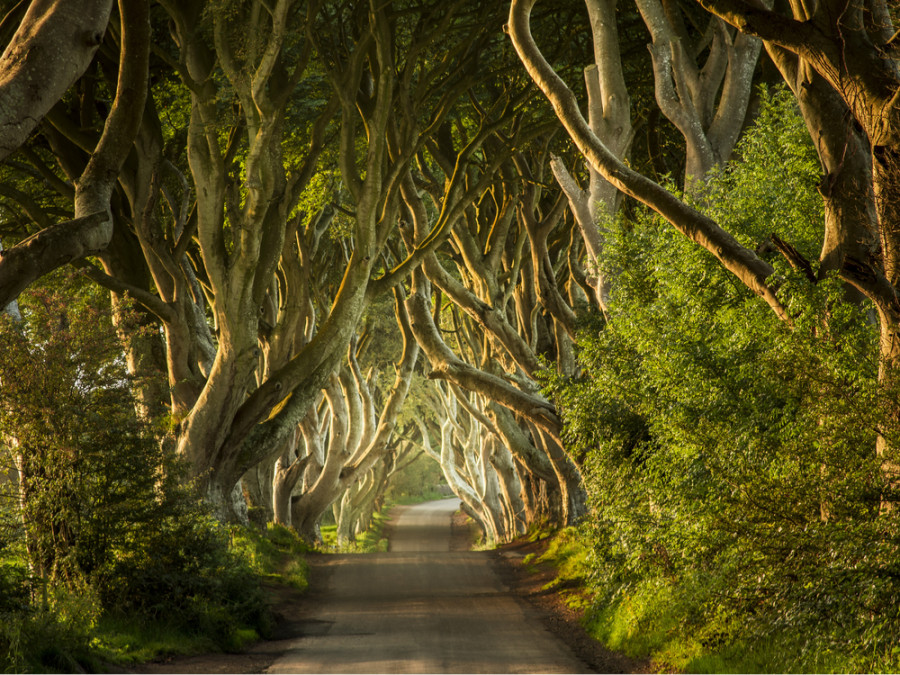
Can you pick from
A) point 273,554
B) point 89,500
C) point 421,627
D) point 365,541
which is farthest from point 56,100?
point 365,541

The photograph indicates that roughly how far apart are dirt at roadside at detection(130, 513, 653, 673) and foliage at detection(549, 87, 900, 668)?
0.56 meters

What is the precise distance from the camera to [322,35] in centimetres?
1546

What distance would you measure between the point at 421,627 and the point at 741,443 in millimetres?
5836

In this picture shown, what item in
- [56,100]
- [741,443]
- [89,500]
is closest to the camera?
[56,100]

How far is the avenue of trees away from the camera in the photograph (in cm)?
625

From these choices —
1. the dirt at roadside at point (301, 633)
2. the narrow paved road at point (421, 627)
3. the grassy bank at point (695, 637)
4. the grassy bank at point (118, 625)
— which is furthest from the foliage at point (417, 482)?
the grassy bank at point (695, 637)

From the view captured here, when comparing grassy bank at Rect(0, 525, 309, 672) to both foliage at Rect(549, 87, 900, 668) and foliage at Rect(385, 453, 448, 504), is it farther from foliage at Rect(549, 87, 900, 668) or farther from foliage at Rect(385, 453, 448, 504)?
foliage at Rect(385, 453, 448, 504)

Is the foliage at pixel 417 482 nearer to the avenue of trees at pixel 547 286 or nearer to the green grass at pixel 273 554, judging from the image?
the green grass at pixel 273 554

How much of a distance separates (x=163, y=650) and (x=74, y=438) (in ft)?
8.14

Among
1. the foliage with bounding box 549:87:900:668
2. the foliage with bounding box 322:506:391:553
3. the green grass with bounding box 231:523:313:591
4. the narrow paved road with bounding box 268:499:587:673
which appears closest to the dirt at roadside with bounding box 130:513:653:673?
the narrow paved road with bounding box 268:499:587:673

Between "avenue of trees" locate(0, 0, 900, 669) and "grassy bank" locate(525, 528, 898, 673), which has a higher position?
"avenue of trees" locate(0, 0, 900, 669)

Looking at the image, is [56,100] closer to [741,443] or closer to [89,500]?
→ [89,500]

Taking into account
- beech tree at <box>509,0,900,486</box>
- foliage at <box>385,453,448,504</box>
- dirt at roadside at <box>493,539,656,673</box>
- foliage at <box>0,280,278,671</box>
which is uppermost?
beech tree at <box>509,0,900,486</box>

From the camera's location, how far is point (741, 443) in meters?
7.25
